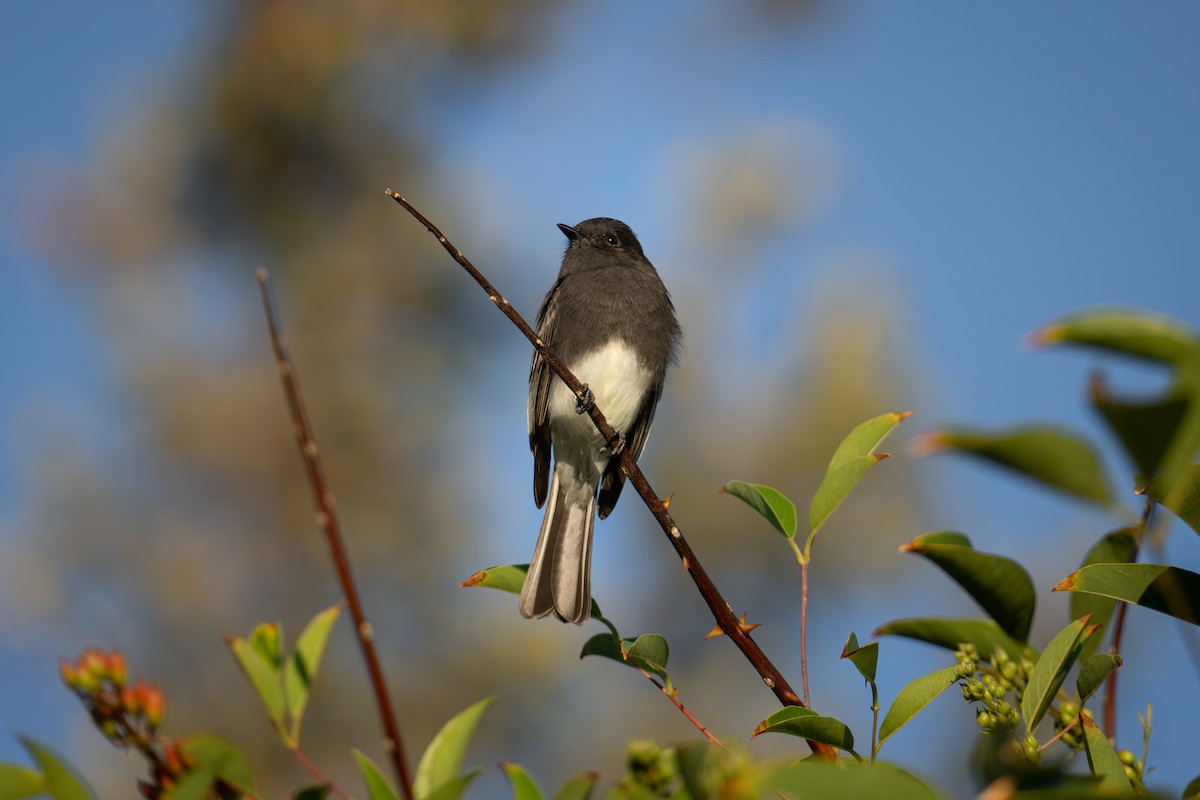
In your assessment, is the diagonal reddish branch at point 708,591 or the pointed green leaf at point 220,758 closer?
the pointed green leaf at point 220,758

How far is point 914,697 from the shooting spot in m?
1.40

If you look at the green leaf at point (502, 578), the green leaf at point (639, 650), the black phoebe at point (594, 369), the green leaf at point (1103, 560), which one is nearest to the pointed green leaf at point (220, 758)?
the green leaf at point (639, 650)

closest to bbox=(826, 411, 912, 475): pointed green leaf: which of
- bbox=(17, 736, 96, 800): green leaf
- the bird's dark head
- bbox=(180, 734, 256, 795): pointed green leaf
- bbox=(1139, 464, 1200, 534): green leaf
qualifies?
bbox=(1139, 464, 1200, 534): green leaf

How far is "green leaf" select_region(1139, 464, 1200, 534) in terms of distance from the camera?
45.0 inches

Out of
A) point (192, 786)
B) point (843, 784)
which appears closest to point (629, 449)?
point (192, 786)

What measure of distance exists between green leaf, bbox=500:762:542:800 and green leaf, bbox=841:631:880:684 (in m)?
0.48

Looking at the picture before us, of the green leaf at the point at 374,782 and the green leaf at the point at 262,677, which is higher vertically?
the green leaf at the point at 262,677

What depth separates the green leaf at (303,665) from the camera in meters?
1.29

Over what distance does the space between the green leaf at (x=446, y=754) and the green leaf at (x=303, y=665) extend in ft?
0.51

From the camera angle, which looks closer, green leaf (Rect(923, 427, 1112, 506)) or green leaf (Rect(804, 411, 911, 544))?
green leaf (Rect(923, 427, 1112, 506))

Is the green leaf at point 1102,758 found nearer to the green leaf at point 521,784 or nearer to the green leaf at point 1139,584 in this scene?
the green leaf at point 1139,584

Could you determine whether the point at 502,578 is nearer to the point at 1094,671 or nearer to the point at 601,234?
the point at 1094,671

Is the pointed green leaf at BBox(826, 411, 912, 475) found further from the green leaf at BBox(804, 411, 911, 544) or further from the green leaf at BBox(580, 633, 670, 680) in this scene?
the green leaf at BBox(580, 633, 670, 680)

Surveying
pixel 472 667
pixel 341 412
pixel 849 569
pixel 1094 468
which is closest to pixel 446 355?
pixel 341 412
